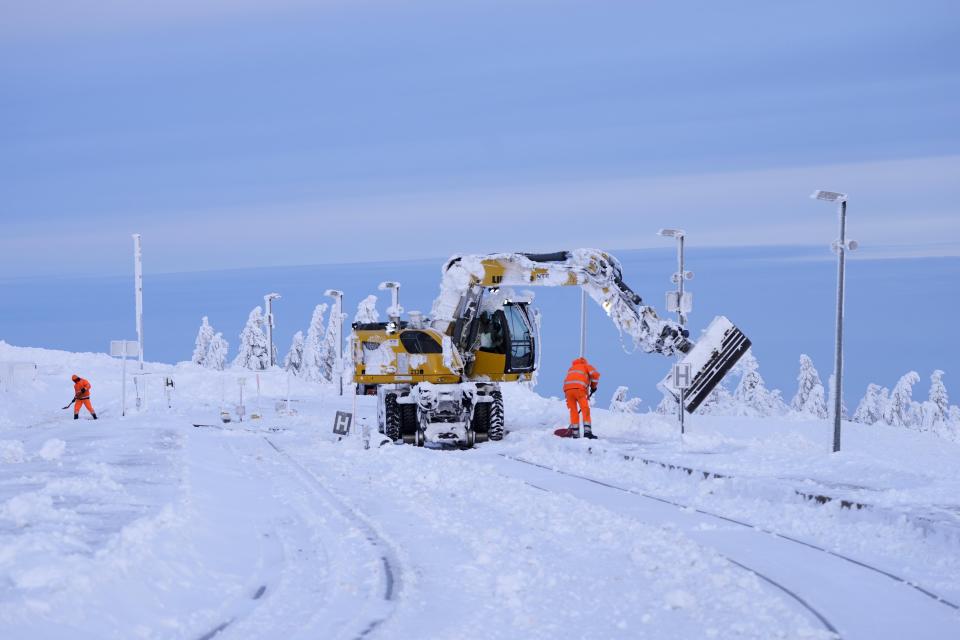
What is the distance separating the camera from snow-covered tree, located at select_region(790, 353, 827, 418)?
63.4m

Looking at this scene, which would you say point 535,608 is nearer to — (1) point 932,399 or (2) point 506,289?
(2) point 506,289

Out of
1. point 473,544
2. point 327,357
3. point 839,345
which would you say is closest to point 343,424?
point 839,345

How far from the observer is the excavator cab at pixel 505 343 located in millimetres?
27781

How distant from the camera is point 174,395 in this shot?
51938mm

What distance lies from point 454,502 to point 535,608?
654cm

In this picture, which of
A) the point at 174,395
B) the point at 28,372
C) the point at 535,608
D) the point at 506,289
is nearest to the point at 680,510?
the point at 535,608

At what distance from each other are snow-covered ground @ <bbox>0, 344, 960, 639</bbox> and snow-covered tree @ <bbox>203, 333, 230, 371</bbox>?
7245 centimetres

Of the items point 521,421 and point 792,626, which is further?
point 521,421

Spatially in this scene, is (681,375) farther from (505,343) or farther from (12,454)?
(12,454)

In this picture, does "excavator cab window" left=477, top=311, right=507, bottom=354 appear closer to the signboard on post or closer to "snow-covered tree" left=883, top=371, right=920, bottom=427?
the signboard on post

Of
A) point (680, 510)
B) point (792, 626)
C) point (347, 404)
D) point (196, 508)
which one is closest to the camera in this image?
point (792, 626)

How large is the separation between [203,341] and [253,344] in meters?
7.84

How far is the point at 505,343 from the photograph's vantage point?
91.0 ft

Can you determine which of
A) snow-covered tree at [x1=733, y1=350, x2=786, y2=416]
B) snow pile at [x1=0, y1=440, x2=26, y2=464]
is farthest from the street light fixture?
snow-covered tree at [x1=733, y1=350, x2=786, y2=416]
